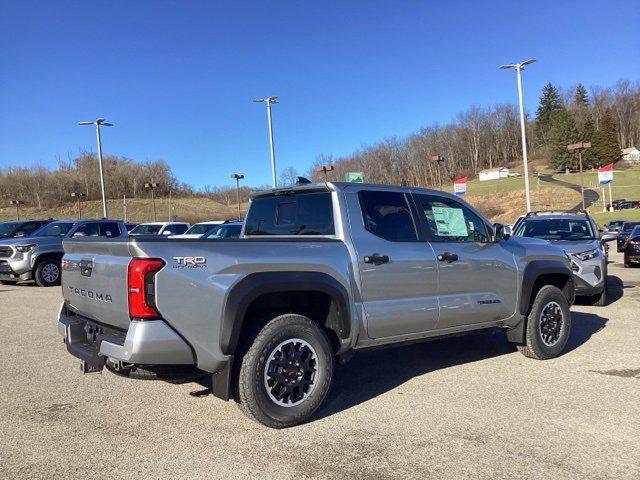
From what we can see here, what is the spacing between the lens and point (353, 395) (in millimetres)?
4969

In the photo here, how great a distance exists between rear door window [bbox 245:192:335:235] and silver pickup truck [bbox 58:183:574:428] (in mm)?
13

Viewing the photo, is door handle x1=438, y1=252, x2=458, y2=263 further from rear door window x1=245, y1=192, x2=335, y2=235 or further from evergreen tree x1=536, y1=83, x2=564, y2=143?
evergreen tree x1=536, y1=83, x2=564, y2=143

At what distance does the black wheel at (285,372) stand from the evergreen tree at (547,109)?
450 feet

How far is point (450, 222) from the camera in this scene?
552 centimetres

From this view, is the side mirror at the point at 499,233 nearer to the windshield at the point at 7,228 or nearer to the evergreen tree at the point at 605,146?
the windshield at the point at 7,228

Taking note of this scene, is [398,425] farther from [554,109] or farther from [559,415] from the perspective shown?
[554,109]

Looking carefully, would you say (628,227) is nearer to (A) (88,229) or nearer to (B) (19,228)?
(A) (88,229)

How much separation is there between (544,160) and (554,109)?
18807 millimetres

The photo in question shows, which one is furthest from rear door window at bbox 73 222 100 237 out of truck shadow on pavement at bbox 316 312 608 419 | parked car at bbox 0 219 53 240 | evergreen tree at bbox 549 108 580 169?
evergreen tree at bbox 549 108 580 169

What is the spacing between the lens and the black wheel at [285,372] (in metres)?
3.98

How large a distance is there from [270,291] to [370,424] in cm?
132

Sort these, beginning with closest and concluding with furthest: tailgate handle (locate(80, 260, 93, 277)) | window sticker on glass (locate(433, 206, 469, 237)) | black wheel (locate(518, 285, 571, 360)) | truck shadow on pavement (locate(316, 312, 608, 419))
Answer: tailgate handle (locate(80, 260, 93, 277)) < truck shadow on pavement (locate(316, 312, 608, 419)) < window sticker on glass (locate(433, 206, 469, 237)) < black wheel (locate(518, 285, 571, 360))

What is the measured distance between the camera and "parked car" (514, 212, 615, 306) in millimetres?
9297

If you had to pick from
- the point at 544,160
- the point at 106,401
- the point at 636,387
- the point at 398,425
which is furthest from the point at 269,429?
the point at 544,160
